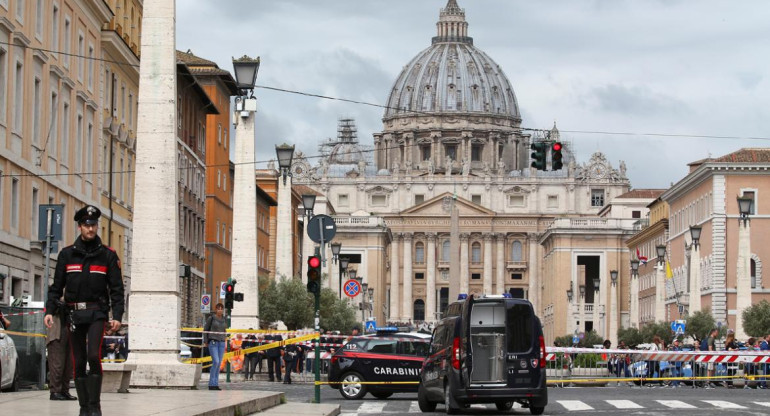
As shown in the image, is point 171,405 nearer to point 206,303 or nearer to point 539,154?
point 539,154

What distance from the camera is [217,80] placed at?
238 feet

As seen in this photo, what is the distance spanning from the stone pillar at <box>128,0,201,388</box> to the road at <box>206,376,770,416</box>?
2.85m

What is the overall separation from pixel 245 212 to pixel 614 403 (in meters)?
10.4

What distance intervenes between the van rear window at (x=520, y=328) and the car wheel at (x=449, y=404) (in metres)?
1.07

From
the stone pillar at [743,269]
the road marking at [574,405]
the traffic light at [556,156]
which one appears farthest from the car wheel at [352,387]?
the stone pillar at [743,269]

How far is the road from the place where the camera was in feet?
78.0

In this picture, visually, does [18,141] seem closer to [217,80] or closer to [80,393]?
[80,393]

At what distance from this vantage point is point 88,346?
45.6 feet

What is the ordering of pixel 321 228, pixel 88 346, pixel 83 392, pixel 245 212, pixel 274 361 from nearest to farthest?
pixel 83 392 → pixel 88 346 → pixel 321 228 → pixel 245 212 → pixel 274 361

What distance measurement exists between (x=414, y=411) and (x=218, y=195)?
170 ft

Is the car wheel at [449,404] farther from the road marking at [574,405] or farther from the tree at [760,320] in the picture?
the tree at [760,320]

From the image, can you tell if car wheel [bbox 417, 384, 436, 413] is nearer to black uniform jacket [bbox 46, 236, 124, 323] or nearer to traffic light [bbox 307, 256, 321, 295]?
traffic light [bbox 307, 256, 321, 295]

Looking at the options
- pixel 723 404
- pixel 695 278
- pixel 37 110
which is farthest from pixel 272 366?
pixel 695 278

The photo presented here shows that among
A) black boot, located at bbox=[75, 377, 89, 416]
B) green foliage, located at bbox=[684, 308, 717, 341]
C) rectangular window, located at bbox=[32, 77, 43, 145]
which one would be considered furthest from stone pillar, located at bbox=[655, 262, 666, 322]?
black boot, located at bbox=[75, 377, 89, 416]
